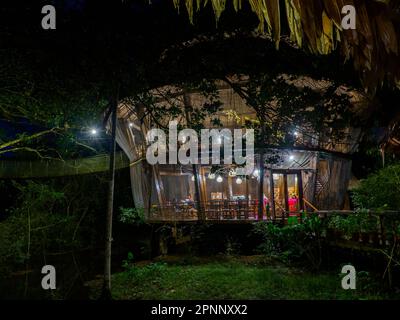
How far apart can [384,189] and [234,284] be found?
16.1 feet

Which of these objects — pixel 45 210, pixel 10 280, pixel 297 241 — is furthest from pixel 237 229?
pixel 10 280

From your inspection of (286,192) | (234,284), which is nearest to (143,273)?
(234,284)

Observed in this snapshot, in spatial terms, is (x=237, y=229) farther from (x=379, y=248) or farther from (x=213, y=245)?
(x=379, y=248)

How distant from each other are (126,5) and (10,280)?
37.6ft

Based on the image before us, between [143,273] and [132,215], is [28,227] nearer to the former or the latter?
[132,215]

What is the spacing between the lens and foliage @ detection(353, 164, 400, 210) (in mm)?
6781

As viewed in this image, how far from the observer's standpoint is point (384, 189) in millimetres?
7352

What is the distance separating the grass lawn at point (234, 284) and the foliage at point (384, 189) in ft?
7.00

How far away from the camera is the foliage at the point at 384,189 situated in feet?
22.2

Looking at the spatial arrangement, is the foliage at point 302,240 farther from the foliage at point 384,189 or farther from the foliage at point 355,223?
the foliage at point 384,189

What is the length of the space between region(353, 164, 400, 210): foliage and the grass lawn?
2.13m

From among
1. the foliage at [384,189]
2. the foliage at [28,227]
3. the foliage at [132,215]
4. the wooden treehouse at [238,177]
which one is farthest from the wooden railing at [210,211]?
the foliage at [384,189]

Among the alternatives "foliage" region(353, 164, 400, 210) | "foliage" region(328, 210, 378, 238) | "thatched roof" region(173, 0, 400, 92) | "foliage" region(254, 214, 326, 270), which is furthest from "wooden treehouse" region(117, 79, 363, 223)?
"thatched roof" region(173, 0, 400, 92)

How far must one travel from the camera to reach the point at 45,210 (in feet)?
40.7
